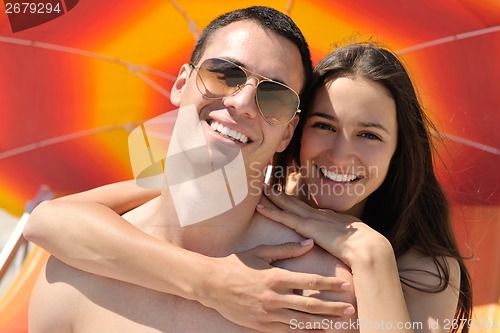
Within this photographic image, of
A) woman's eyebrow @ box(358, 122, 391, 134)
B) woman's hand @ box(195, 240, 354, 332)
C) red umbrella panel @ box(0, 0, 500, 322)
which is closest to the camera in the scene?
woman's hand @ box(195, 240, 354, 332)

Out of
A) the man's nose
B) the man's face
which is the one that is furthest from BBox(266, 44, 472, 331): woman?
the man's nose

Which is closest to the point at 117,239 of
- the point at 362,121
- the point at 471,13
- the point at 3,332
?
the point at 362,121

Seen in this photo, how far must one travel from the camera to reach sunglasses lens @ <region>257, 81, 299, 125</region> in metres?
1.98

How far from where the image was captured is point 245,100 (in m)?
1.95

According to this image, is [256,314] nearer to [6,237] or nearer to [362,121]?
[362,121]

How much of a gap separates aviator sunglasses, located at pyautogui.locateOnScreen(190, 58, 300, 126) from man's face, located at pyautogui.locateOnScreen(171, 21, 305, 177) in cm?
2

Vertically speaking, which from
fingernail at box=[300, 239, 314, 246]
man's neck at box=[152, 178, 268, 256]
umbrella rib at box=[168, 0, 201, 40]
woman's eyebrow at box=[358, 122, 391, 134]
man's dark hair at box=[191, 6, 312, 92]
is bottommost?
man's neck at box=[152, 178, 268, 256]

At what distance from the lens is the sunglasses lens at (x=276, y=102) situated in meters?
1.98

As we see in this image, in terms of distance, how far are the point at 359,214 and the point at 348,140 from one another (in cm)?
59

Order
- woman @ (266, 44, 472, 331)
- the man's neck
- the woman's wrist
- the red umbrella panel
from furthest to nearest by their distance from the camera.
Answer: the red umbrella panel
woman @ (266, 44, 472, 331)
the man's neck
the woman's wrist

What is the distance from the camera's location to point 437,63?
3408mm

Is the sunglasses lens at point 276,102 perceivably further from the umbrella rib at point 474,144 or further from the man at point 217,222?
the umbrella rib at point 474,144

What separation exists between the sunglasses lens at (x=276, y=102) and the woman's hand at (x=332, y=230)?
1.11 feet

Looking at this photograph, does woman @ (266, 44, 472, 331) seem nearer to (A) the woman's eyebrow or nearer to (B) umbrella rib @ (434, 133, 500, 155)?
(A) the woman's eyebrow
